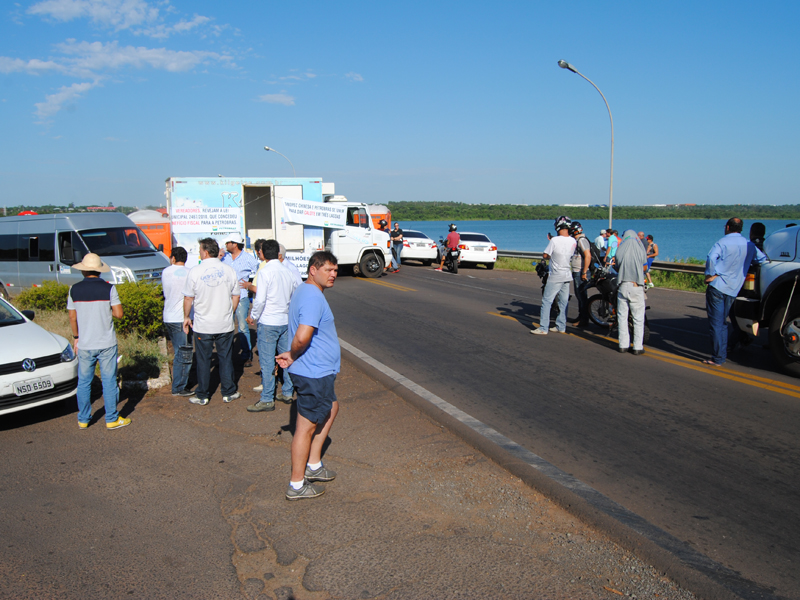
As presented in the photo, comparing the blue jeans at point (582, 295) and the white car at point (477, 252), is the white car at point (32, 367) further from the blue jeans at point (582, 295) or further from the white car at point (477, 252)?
the white car at point (477, 252)

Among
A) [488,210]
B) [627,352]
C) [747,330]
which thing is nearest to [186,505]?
[627,352]

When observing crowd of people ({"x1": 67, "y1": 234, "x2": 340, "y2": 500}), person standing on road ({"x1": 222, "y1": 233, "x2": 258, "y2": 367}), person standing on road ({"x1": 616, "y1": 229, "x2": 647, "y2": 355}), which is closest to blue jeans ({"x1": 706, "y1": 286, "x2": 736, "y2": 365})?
person standing on road ({"x1": 616, "y1": 229, "x2": 647, "y2": 355})

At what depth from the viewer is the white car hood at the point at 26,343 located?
19.6 feet

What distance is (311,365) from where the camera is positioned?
416 cm

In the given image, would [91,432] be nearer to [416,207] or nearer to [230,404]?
[230,404]

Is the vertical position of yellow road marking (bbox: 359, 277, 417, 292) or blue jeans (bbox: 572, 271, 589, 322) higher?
blue jeans (bbox: 572, 271, 589, 322)

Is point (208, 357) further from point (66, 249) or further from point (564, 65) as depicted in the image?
point (564, 65)

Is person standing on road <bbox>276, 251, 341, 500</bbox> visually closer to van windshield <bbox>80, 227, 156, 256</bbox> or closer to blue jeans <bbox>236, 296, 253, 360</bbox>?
blue jeans <bbox>236, 296, 253, 360</bbox>

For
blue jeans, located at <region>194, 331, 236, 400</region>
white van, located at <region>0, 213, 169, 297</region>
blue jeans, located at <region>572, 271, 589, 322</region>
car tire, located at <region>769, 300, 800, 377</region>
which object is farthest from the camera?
white van, located at <region>0, 213, 169, 297</region>

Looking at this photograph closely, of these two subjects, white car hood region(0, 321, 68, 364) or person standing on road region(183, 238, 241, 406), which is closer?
white car hood region(0, 321, 68, 364)

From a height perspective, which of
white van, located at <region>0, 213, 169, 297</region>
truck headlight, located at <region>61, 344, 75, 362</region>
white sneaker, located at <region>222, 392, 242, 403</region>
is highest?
white van, located at <region>0, 213, 169, 297</region>

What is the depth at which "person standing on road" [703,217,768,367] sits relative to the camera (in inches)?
317

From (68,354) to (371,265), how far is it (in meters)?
15.7

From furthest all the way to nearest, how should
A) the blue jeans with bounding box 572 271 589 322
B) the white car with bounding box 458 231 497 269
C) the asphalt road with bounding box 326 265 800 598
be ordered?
1. the white car with bounding box 458 231 497 269
2. the blue jeans with bounding box 572 271 589 322
3. the asphalt road with bounding box 326 265 800 598
